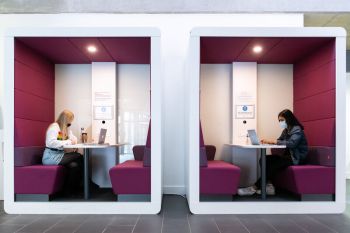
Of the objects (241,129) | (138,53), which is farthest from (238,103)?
(138,53)

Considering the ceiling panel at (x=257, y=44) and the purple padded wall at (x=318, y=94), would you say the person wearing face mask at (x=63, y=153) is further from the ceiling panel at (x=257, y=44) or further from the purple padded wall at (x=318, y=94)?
the purple padded wall at (x=318, y=94)

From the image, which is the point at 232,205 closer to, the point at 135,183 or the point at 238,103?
the point at 135,183

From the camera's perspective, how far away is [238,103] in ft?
17.7

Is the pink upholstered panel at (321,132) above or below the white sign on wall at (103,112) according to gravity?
below

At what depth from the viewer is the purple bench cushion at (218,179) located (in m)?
4.07

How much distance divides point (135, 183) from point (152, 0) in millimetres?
3256

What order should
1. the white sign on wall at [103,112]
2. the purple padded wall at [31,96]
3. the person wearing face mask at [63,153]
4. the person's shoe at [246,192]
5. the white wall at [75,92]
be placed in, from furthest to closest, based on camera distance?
the white wall at [75,92], the white sign on wall at [103,112], the person's shoe at [246,192], the person wearing face mask at [63,153], the purple padded wall at [31,96]

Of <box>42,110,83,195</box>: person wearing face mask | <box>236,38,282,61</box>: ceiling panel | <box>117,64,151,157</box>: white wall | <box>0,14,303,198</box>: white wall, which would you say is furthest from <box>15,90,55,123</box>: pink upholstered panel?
<box>236,38,282,61</box>: ceiling panel

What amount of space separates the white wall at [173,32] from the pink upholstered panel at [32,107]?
4.89ft

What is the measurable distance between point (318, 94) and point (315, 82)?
21 centimetres

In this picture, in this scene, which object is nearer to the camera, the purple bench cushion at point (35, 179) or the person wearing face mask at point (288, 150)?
the purple bench cushion at point (35, 179)

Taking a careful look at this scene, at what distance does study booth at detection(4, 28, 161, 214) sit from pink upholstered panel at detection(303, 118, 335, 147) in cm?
230

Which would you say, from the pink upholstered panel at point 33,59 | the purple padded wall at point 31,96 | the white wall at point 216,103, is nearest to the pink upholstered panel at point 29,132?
the purple padded wall at point 31,96

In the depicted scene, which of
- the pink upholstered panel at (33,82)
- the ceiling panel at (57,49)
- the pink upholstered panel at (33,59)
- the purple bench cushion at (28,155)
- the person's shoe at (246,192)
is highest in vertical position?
the ceiling panel at (57,49)
